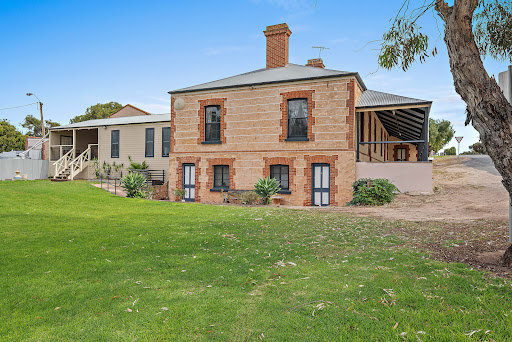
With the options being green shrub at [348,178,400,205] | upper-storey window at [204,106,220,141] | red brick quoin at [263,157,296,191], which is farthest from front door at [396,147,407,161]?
upper-storey window at [204,106,220,141]

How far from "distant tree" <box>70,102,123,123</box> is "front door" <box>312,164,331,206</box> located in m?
44.9

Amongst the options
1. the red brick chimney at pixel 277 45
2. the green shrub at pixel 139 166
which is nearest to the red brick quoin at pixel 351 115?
the red brick chimney at pixel 277 45

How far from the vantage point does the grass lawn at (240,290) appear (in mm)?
3516

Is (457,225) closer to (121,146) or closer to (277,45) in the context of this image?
(277,45)

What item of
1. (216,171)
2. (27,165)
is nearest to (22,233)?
(216,171)


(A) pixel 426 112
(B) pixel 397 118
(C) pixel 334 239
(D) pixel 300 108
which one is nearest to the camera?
(C) pixel 334 239

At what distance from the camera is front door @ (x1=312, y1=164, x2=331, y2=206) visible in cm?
1847

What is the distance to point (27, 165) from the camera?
95.8ft

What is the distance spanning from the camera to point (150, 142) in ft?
86.8

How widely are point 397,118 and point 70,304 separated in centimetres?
2383

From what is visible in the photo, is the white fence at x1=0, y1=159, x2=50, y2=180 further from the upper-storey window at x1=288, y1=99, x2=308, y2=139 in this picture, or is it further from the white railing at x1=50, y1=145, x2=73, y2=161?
the upper-storey window at x1=288, y1=99, x2=308, y2=139

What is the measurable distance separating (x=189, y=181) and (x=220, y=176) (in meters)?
2.10

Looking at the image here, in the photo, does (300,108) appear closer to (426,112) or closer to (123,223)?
(426,112)

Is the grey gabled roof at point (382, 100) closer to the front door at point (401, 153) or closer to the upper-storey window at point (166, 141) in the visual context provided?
the upper-storey window at point (166, 141)
